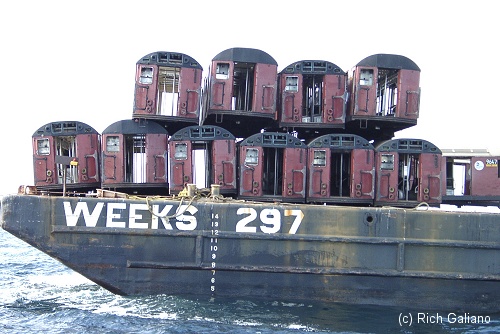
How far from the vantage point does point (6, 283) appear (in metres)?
17.2

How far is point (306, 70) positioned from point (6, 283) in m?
11.1

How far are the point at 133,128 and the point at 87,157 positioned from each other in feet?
Result: 5.10

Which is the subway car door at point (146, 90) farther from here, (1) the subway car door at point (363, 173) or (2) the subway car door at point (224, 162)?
(1) the subway car door at point (363, 173)

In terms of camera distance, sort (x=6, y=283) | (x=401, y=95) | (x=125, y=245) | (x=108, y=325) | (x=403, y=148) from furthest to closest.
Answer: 1. (x=6, y=283)
2. (x=401, y=95)
3. (x=403, y=148)
4. (x=125, y=245)
5. (x=108, y=325)

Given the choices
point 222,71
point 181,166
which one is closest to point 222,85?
point 222,71

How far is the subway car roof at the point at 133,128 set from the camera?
15.0m

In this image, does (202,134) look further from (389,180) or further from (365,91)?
(389,180)

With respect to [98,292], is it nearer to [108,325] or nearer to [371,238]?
[108,325]

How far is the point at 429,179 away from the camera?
14.8m

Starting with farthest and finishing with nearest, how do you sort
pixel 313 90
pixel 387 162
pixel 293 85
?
pixel 313 90, pixel 293 85, pixel 387 162

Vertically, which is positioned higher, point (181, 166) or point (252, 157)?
point (252, 157)

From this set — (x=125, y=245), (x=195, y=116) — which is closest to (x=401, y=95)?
(x=195, y=116)

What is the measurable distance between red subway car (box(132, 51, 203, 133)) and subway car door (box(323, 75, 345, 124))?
142 inches

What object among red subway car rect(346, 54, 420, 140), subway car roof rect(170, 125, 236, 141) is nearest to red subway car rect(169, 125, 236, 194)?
subway car roof rect(170, 125, 236, 141)
